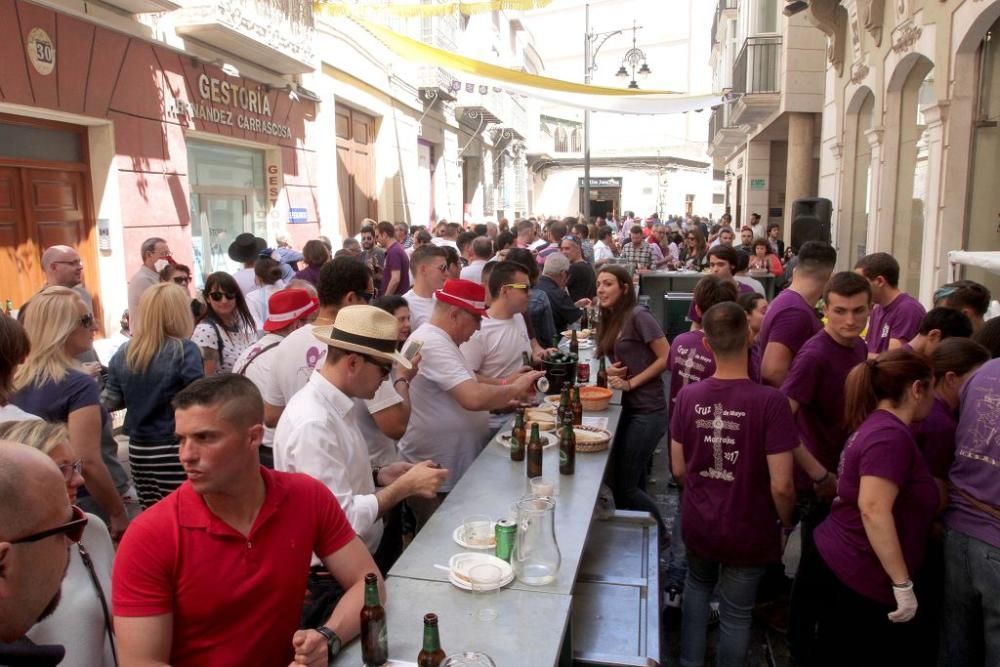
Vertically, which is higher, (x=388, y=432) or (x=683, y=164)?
(x=683, y=164)

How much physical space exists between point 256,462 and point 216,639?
1.74 feet

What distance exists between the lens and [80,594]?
79.4 inches

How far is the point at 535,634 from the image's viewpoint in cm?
243

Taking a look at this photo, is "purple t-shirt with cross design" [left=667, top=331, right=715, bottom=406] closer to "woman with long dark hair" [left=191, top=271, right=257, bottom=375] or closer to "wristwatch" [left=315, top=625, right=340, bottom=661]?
"wristwatch" [left=315, top=625, right=340, bottom=661]

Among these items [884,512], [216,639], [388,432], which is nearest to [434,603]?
[216,639]

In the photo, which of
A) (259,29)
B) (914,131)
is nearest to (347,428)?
(914,131)

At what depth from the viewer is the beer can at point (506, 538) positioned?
281 centimetres

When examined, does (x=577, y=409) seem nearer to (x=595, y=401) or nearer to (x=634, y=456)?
(x=595, y=401)

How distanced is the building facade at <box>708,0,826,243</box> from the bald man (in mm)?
Answer: 14731

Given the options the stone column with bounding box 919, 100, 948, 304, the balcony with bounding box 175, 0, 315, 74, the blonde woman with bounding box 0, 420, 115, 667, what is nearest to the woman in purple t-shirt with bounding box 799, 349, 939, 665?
the blonde woman with bounding box 0, 420, 115, 667

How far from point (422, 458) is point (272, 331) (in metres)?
1.26

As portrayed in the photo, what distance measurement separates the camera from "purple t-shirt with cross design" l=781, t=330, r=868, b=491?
3.99 metres

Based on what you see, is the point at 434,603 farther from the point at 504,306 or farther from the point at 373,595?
the point at 504,306

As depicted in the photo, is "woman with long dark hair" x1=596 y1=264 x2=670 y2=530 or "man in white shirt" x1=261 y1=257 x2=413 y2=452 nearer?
"man in white shirt" x1=261 y1=257 x2=413 y2=452
